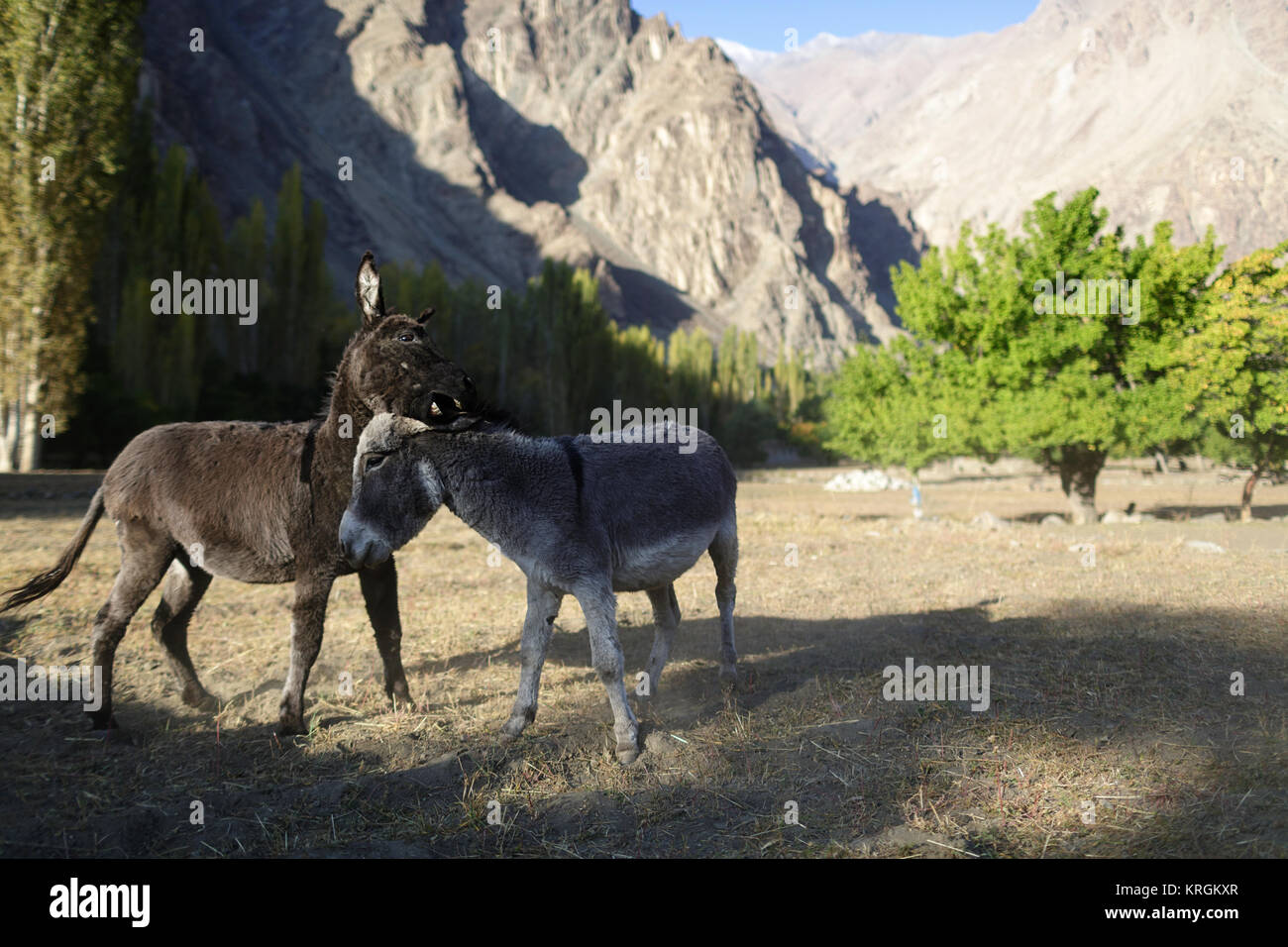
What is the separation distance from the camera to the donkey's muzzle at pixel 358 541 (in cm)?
508

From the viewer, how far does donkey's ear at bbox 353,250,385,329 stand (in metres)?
5.66

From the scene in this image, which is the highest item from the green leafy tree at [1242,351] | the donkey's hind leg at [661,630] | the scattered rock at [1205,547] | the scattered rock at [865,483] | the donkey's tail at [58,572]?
the green leafy tree at [1242,351]

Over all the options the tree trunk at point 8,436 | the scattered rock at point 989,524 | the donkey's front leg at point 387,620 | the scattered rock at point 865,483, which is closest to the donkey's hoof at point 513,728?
the donkey's front leg at point 387,620

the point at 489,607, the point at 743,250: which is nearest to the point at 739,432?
the point at 489,607

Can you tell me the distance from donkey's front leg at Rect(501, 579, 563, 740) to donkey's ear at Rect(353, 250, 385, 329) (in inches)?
92.5

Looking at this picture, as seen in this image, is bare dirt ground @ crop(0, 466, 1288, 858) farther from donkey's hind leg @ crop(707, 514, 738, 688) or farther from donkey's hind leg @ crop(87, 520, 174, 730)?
donkey's hind leg @ crop(87, 520, 174, 730)

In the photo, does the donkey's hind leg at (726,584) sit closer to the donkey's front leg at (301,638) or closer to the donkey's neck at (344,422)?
the donkey's neck at (344,422)

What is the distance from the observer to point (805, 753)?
5328 millimetres

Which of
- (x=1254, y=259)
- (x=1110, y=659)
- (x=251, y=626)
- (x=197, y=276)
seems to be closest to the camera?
(x=1110, y=659)

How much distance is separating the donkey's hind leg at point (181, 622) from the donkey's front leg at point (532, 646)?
298 centimetres

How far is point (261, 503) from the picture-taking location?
601cm

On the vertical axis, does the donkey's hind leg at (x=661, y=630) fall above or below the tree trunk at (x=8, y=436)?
below

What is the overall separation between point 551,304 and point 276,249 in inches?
888
